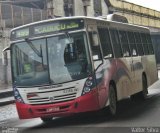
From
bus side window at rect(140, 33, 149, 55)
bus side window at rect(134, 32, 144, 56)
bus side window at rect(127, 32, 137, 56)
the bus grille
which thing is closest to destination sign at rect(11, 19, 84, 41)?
the bus grille

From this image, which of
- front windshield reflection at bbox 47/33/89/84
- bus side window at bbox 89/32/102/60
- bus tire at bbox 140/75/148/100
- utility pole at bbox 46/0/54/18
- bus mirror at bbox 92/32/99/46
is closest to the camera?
front windshield reflection at bbox 47/33/89/84

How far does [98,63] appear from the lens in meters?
12.5

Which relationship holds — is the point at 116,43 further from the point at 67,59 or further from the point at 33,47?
the point at 33,47

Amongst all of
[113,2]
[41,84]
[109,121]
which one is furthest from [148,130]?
[113,2]

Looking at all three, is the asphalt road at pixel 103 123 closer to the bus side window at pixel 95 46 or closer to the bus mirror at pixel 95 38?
the bus side window at pixel 95 46

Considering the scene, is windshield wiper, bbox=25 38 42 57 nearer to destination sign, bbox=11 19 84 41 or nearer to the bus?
the bus

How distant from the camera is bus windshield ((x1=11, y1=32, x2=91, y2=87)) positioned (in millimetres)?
12086

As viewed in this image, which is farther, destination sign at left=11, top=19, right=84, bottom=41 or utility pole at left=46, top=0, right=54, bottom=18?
utility pole at left=46, top=0, right=54, bottom=18

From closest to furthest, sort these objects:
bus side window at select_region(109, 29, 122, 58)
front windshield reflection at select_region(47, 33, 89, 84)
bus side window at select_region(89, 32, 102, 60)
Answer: front windshield reflection at select_region(47, 33, 89, 84) < bus side window at select_region(89, 32, 102, 60) < bus side window at select_region(109, 29, 122, 58)

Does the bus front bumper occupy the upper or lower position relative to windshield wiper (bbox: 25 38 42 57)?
lower

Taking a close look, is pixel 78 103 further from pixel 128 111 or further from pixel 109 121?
pixel 128 111

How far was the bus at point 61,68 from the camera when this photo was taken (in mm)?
11992

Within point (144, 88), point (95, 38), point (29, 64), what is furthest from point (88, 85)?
point (144, 88)

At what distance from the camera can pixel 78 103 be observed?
11.9 metres
